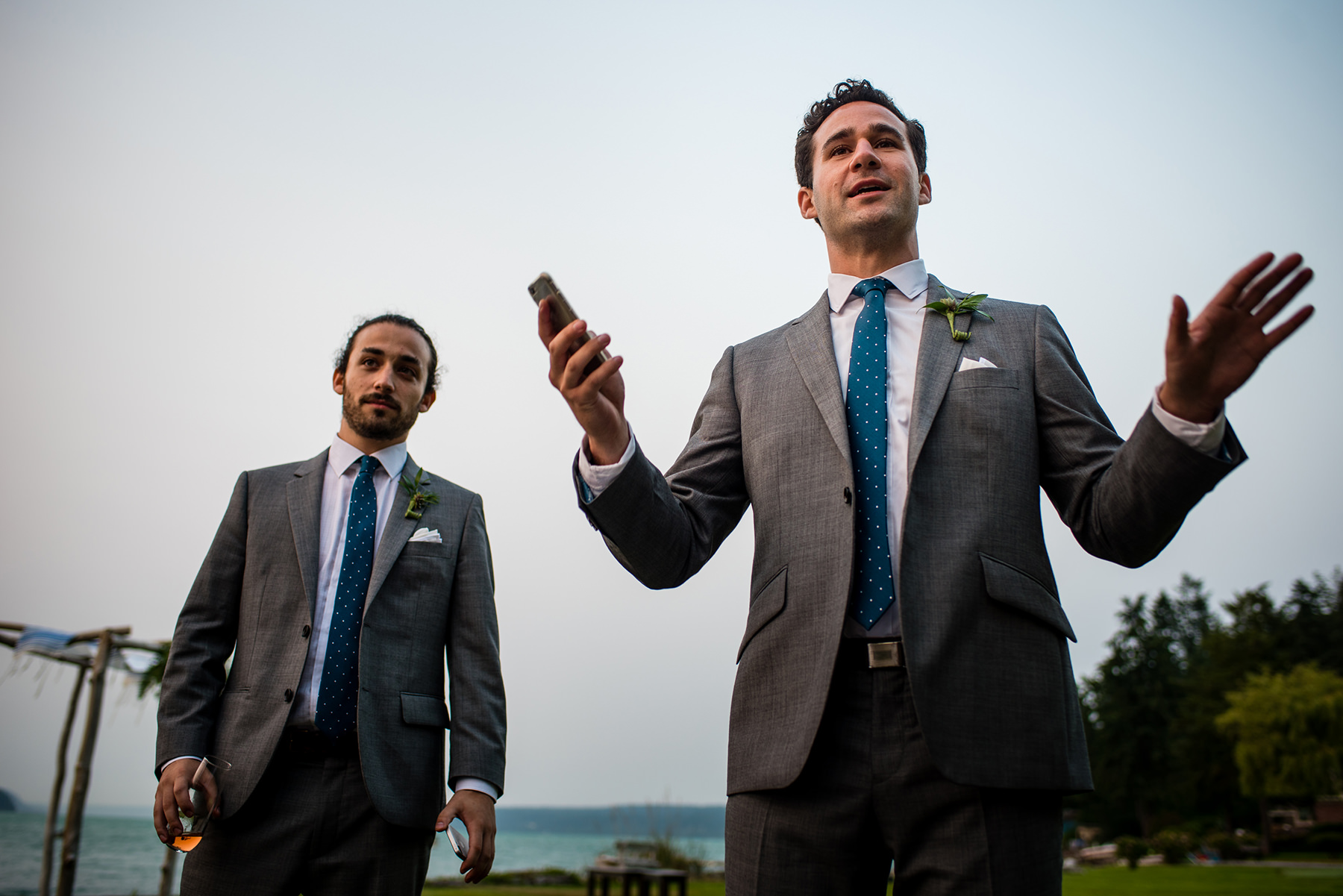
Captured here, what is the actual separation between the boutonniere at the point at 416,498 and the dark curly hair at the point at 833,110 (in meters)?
1.90

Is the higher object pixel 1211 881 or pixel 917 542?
pixel 917 542

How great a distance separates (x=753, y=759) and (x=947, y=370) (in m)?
1.04

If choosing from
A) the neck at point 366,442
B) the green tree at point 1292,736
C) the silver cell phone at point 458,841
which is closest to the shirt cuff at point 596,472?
the silver cell phone at point 458,841

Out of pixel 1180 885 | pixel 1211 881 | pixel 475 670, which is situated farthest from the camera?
pixel 1211 881

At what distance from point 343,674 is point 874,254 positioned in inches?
89.3

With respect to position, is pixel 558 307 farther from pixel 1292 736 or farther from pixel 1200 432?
pixel 1292 736

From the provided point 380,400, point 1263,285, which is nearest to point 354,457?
point 380,400

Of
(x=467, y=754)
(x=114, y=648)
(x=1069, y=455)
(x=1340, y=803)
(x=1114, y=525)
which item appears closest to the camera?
(x=1114, y=525)

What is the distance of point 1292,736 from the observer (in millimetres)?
31266

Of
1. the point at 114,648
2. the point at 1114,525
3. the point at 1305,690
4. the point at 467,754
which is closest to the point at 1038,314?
the point at 1114,525

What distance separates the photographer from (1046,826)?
1.70 metres

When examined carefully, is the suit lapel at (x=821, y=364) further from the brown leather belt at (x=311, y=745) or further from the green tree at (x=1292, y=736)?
the green tree at (x=1292, y=736)

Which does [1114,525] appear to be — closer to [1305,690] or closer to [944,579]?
[944,579]

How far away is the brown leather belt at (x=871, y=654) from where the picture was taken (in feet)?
5.87
